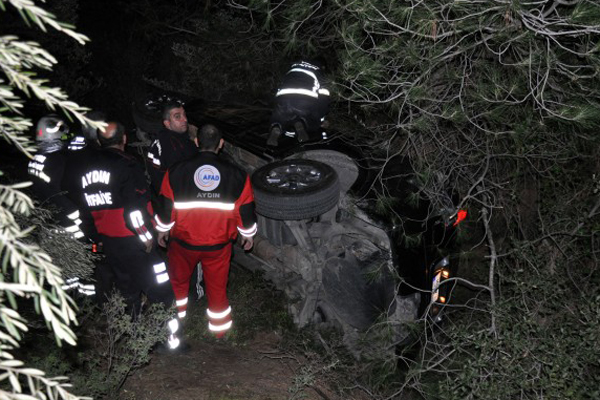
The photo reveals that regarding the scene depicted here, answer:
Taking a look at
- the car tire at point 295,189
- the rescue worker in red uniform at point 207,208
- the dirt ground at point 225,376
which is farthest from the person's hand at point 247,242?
the dirt ground at point 225,376

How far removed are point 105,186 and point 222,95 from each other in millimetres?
6072

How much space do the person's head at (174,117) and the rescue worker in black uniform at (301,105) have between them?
35.6 inches

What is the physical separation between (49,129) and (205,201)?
163 cm

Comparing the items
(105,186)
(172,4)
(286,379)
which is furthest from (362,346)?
(172,4)

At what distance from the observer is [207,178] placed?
185 inches

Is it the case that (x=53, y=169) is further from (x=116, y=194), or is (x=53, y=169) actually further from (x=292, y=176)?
(x=292, y=176)

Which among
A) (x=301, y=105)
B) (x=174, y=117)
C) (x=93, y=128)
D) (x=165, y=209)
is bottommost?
(x=165, y=209)

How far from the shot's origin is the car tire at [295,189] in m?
4.64

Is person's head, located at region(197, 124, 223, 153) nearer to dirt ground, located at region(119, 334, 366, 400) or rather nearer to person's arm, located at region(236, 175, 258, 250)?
person's arm, located at region(236, 175, 258, 250)

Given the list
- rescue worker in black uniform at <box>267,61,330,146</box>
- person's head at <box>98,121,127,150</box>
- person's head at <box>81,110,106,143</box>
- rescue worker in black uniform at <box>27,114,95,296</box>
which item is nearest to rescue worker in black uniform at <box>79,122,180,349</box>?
person's head at <box>98,121,127,150</box>

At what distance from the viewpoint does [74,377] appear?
157 inches

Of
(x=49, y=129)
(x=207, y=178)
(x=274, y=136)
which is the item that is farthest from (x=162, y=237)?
(x=274, y=136)

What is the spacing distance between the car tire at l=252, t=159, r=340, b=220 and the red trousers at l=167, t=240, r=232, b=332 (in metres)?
0.59

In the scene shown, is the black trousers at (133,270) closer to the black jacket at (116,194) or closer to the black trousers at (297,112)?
the black jacket at (116,194)
